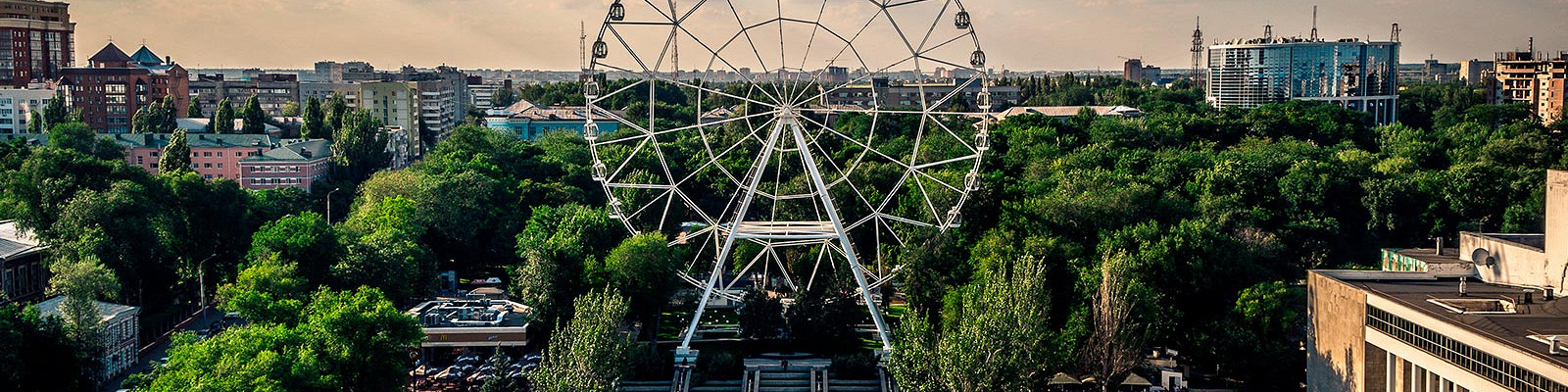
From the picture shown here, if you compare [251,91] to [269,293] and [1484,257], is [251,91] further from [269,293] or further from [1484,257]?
[1484,257]

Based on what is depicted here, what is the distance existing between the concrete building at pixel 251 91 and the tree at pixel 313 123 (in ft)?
198

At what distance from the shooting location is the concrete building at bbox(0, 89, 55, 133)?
123 metres

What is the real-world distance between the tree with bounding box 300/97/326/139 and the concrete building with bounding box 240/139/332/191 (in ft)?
36.0

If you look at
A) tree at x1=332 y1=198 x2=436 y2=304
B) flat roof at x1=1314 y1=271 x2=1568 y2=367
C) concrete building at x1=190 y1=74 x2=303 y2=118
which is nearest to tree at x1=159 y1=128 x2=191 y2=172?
tree at x1=332 y1=198 x2=436 y2=304

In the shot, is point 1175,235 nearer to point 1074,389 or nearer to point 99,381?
point 1074,389

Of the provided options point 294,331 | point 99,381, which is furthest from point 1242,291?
point 99,381

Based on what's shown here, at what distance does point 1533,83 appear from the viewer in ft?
464

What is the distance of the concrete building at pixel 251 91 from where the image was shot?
165 metres

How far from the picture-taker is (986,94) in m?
43.9

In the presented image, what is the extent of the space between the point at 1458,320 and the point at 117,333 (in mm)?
37247

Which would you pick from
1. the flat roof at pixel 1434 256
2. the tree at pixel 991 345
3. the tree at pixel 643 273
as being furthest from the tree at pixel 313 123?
the flat roof at pixel 1434 256

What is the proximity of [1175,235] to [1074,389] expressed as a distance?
20.3 feet

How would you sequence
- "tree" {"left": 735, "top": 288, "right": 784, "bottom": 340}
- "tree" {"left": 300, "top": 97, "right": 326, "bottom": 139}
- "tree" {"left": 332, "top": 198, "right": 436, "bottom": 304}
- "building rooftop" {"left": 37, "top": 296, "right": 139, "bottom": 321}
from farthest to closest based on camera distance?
"tree" {"left": 300, "top": 97, "right": 326, "bottom": 139}
"tree" {"left": 332, "top": 198, "right": 436, "bottom": 304}
"tree" {"left": 735, "top": 288, "right": 784, "bottom": 340}
"building rooftop" {"left": 37, "top": 296, "right": 139, "bottom": 321}

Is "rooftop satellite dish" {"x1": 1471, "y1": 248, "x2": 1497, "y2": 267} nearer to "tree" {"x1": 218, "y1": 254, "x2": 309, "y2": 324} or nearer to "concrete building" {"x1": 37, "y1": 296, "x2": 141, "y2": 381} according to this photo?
"tree" {"x1": 218, "y1": 254, "x2": 309, "y2": 324}
